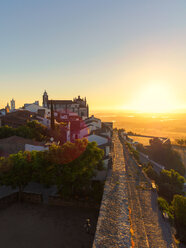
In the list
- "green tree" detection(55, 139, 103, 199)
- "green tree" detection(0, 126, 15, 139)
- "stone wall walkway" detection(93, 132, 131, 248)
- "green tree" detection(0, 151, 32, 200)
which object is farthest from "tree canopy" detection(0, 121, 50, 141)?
"stone wall walkway" detection(93, 132, 131, 248)

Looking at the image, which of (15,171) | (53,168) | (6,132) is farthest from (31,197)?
(6,132)

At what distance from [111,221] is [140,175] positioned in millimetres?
11014

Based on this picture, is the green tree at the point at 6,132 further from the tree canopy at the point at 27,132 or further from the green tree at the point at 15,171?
the green tree at the point at 15,171

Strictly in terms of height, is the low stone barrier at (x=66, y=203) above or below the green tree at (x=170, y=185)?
above

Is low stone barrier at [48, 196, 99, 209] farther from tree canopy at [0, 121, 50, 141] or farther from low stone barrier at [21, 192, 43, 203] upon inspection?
tree canopy at [0, 121, 50, 141]

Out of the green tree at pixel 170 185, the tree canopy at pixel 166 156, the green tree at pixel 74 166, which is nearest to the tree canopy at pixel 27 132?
the green tree at pixel 74 166

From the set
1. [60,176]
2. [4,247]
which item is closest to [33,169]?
[60,176]

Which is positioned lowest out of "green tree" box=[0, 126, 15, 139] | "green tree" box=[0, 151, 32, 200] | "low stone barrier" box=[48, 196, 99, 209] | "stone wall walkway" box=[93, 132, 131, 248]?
"low stone barrier" box=[48, 196, 99, 209]

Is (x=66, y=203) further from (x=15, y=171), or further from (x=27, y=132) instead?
(x=27, y=132)

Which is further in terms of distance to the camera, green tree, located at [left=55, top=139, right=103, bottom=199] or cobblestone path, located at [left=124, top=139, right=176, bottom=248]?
green tree, located at [left=55, top=139, right=103, bottom=199]

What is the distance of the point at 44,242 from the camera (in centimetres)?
1291

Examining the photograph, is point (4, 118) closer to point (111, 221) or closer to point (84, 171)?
point (84, 171)

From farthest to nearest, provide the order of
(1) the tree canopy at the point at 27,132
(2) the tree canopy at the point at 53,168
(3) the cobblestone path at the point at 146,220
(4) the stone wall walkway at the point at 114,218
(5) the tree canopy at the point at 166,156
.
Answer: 1. (5) the tree canopy at the point at 166,156
2. (1) the tree canopy at the point at 27,132
3. (2) the tree canopy at the point at 53,168
4. (3) the cobblestone path at the point at 146,220
5. (4) the stone wall walkway at the point at 114,218

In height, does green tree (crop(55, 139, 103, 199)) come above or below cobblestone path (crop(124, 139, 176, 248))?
above
